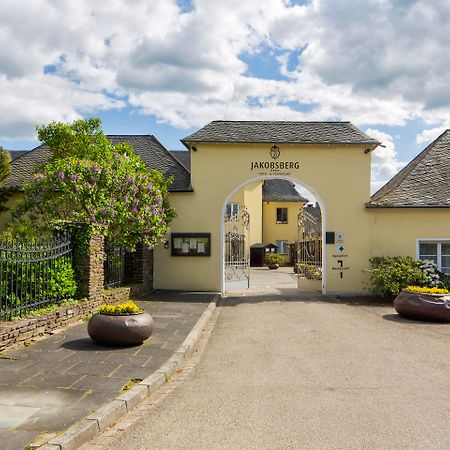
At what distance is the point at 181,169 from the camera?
63.4 feet

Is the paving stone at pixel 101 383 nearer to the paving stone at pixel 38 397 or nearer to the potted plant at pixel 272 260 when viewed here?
the paving stone at pixel 38 397

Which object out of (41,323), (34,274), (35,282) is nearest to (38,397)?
(41,323)

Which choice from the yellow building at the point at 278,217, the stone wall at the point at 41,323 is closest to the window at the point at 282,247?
the yellow building at the point at 278,217

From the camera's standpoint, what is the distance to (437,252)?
56.7 feet

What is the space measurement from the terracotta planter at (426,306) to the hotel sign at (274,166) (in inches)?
283

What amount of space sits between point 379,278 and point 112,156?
9.07 m

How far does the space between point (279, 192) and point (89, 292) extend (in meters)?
35.9

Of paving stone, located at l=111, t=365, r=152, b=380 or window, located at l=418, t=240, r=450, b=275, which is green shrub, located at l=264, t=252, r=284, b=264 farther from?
paving stone, located at l=111, t=365, r=152, b=380

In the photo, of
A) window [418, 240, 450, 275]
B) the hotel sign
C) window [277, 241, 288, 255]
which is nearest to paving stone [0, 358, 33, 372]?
the hotel sign

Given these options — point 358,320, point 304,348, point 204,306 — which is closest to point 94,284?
point 204,306

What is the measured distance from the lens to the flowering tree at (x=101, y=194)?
1319cm

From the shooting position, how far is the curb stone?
4316mm

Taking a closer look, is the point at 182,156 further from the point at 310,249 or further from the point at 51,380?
the point at 51,380

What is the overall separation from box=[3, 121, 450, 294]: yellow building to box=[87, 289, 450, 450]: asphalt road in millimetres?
6781
